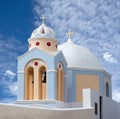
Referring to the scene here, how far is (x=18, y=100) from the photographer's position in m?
25.1

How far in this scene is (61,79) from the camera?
25984mm

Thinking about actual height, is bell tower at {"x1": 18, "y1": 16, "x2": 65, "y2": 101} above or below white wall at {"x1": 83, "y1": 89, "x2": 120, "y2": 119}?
above

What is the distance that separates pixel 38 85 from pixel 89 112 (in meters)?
3.77

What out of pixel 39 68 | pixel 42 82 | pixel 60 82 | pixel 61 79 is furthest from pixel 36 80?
pixel 61 79

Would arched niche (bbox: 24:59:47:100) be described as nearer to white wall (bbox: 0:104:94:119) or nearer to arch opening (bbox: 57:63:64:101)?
arch opening (bbox: 57:63:64:101)

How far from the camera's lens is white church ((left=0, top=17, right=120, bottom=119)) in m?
24.1

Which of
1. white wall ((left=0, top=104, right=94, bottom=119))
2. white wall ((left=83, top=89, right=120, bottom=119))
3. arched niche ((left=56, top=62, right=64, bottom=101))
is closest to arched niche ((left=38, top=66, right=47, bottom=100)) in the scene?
arched niche ((left=56, top=62, right=64, bottom=101))

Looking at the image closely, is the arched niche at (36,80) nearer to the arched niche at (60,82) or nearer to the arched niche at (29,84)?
the arched niche at (29,84)

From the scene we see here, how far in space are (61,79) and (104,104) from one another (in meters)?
3.23

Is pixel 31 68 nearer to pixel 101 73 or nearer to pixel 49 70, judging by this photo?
pixel 49 70

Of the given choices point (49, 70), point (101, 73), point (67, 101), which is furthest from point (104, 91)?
point (49, 70)

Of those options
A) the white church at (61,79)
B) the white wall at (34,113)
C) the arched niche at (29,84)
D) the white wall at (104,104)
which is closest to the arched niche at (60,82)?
the white church at (61,79)

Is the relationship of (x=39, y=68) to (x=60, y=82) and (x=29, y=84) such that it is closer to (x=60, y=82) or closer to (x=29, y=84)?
(x=29, y=84)

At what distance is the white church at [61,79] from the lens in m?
24.1
